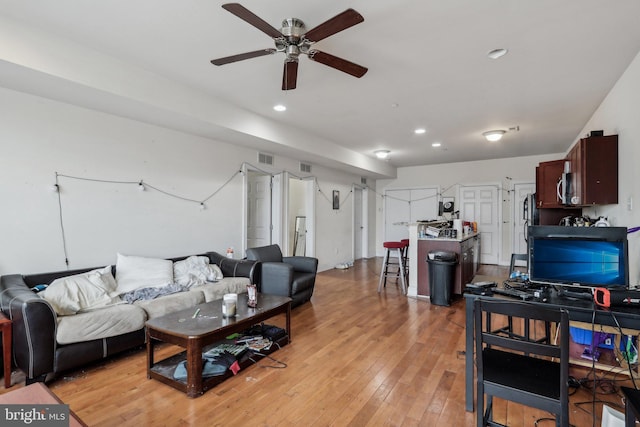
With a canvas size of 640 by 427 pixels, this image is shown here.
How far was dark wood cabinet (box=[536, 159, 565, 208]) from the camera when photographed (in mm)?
4191

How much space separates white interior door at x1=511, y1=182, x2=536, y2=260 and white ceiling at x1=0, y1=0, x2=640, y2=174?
2834mm

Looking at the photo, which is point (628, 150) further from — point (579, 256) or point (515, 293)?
point (515, 293)

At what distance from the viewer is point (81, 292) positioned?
2.85m

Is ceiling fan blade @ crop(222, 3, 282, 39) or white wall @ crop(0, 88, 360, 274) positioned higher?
ceiling fan blade @ crop(222, 3, 282, 39)

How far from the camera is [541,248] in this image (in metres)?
2.18

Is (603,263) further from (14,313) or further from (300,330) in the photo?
(14,313)

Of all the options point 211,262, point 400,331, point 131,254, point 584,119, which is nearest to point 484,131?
point 584,119

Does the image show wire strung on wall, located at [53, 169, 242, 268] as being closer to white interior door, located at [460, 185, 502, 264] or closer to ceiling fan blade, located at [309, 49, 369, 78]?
ceiling fan blade, located at [309, 49, 369, 78]

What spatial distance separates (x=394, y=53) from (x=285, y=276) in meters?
2.81

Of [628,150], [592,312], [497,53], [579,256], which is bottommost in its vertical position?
[592,312]

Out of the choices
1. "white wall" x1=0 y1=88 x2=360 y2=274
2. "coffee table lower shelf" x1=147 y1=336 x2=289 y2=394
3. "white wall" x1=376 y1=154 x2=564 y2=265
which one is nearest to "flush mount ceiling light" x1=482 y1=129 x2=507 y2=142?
"white wall" x1=376 y1=154 x2=564 y2=265

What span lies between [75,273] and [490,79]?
15.4 ft

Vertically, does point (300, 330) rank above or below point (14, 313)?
below

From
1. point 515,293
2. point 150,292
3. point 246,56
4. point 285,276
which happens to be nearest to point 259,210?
point 285,276
